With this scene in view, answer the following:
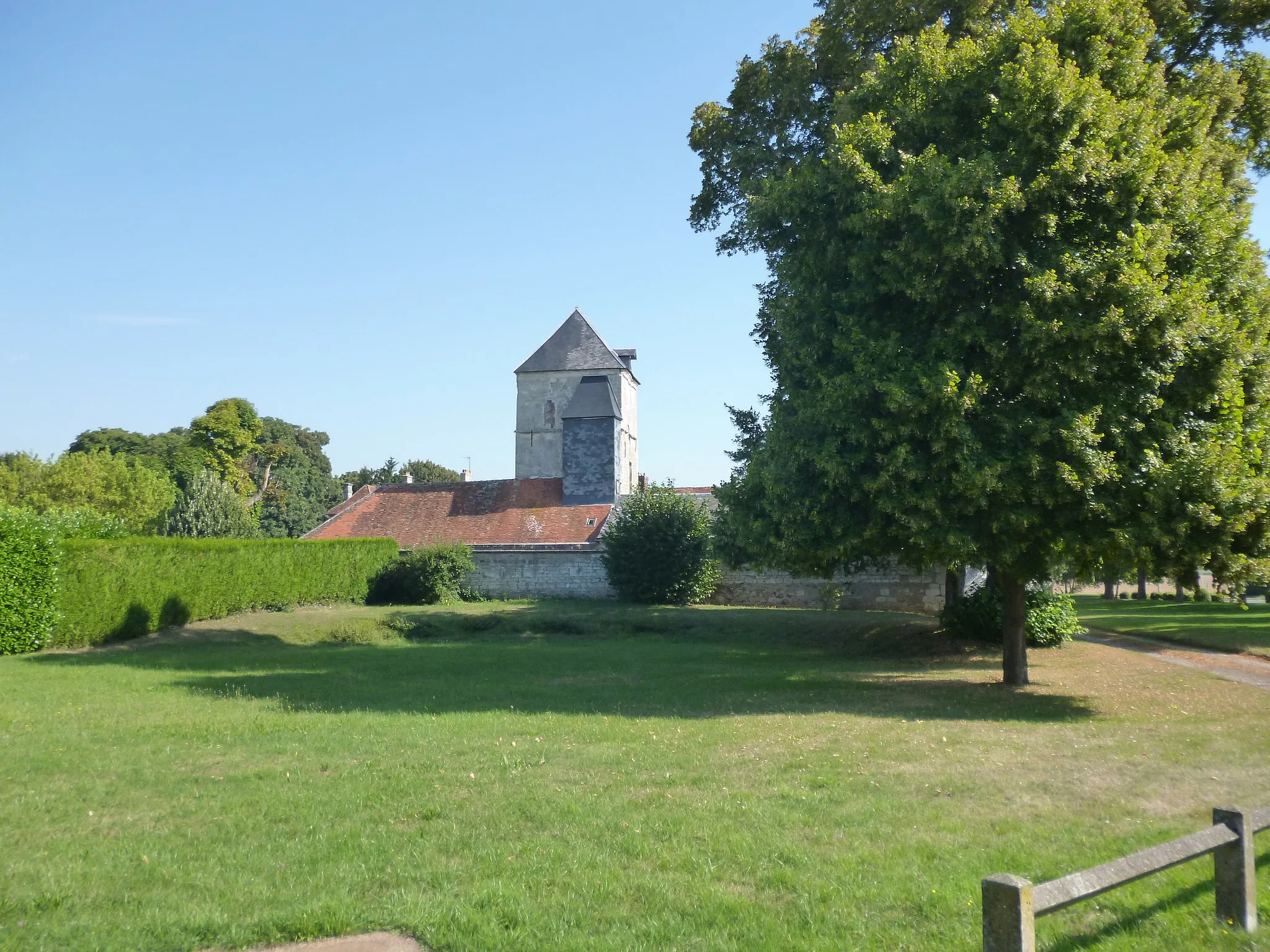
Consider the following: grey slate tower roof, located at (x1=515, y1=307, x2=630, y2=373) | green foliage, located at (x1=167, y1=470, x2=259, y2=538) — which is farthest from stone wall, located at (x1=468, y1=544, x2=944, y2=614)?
green foliage, located at (x1=167, y1=470, x2=259, y2=538)

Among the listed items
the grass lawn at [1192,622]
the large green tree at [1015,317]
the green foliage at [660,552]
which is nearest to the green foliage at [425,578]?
the green foliage at [660,552]

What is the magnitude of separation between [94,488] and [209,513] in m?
7.71

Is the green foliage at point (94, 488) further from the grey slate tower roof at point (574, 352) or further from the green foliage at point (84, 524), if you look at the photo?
the grey slate tower roof at point (574, 352)

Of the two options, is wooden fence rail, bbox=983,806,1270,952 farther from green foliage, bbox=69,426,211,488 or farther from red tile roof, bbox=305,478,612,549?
green foliage, bbox=69,426,211,488

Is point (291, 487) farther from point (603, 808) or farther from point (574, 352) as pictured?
point (603, 808)

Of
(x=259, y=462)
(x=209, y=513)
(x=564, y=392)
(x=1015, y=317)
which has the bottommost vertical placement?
(x=209, y=513)

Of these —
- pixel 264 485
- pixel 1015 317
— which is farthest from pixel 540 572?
pixel 264 485

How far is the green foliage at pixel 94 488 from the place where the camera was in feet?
152

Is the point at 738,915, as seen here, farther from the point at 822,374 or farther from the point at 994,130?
the point at 994,130

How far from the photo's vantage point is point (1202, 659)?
19.7 metres

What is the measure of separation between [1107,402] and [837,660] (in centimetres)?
935

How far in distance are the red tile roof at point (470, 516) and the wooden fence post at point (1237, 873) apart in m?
31.9

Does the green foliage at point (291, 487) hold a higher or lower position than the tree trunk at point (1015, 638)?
higher

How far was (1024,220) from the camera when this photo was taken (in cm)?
1296
